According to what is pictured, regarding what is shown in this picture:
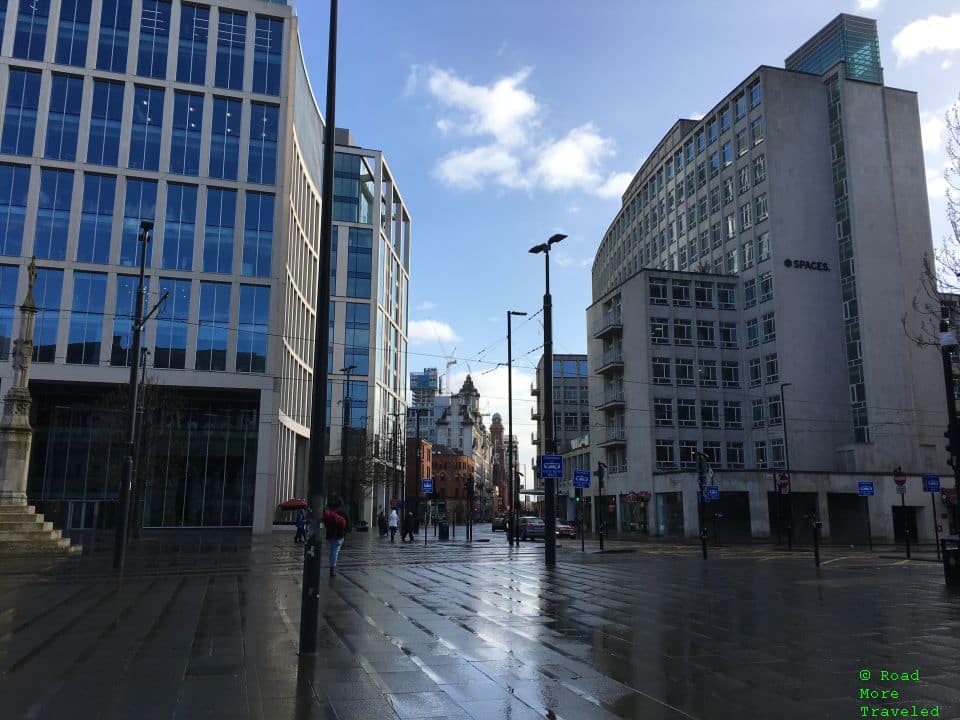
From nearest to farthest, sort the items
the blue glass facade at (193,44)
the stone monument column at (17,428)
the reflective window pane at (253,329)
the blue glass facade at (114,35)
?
the stone monument column at (17,428) → the reflective window pane at (253,329) → the blue glass facade at (114,35) → the blue glass facade at (193,44)

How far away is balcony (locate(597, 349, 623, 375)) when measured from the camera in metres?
64.2

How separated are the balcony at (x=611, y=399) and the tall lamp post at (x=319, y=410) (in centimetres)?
5498

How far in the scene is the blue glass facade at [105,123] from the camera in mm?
47781

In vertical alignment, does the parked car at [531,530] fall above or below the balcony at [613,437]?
below

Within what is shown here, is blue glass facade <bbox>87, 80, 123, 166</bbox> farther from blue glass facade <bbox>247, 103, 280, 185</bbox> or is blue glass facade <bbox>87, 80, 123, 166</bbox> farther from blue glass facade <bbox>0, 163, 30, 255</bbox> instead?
blue glass facade <bbox>247, 103, 280, 185</bbox>

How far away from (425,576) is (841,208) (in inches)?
2174

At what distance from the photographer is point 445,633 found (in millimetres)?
10391

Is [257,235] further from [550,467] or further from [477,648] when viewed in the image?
[477,648]

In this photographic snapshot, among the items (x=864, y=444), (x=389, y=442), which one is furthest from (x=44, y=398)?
(x=864, y=444)

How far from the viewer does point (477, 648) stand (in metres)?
9.33

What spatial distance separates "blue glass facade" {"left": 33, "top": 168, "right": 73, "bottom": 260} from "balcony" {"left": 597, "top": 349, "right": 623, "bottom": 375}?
42.2 meters

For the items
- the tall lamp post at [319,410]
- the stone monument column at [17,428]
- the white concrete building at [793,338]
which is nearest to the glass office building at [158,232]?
the stone monument column at [17,428]

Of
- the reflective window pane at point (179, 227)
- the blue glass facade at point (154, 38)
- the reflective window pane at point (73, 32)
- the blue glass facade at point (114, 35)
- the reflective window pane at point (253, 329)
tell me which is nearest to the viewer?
the reflective window pane at point (73, 32)

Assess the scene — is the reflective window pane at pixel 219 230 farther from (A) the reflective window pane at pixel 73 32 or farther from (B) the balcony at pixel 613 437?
(B) the balcony at pixel 613 437
